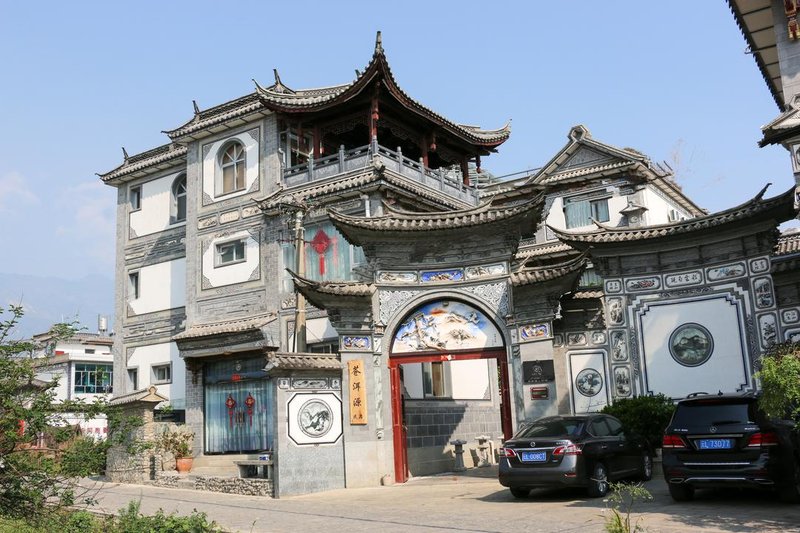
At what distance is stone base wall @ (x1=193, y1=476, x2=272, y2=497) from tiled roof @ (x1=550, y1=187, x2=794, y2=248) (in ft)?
26.4

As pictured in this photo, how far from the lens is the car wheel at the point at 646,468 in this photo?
528 inches

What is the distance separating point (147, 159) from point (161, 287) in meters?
5.16

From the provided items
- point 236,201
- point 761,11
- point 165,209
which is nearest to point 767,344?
point 761,11

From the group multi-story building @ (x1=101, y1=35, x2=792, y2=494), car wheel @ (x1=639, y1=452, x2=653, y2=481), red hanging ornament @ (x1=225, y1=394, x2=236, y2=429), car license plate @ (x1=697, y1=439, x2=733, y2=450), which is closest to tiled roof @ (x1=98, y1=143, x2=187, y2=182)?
multi-story building @ (x1=101, y1=35, x2=792, y2=494)

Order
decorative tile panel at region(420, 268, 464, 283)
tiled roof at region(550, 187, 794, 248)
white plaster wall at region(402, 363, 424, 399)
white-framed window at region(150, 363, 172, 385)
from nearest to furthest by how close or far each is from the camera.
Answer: tiled roof at region(550, 187, 794, 248), decorative tile panel at region(420, 268, 464, 283), white plaster wall at region(402, 363, 424, 399), white-framed window at region(150, 363, 172, 385)

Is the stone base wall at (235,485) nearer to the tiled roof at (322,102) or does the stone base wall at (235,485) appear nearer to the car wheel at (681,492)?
the car wheel at (681,492)

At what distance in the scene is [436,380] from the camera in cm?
2267

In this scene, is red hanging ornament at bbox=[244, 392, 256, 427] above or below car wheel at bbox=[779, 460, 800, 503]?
above

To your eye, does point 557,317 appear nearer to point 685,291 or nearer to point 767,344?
point 685,291

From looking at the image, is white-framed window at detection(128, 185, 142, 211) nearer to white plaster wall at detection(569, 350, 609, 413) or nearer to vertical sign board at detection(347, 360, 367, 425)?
vertical sign board at detection(347, 360, 367, 425)

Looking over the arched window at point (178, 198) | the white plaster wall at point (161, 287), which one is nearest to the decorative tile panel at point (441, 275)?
the white plaster wall at point (161, 287)

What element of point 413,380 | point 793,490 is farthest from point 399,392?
point 793,490

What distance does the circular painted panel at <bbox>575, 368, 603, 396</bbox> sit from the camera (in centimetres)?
1648

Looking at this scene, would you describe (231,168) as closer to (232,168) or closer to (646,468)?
(232,168)
